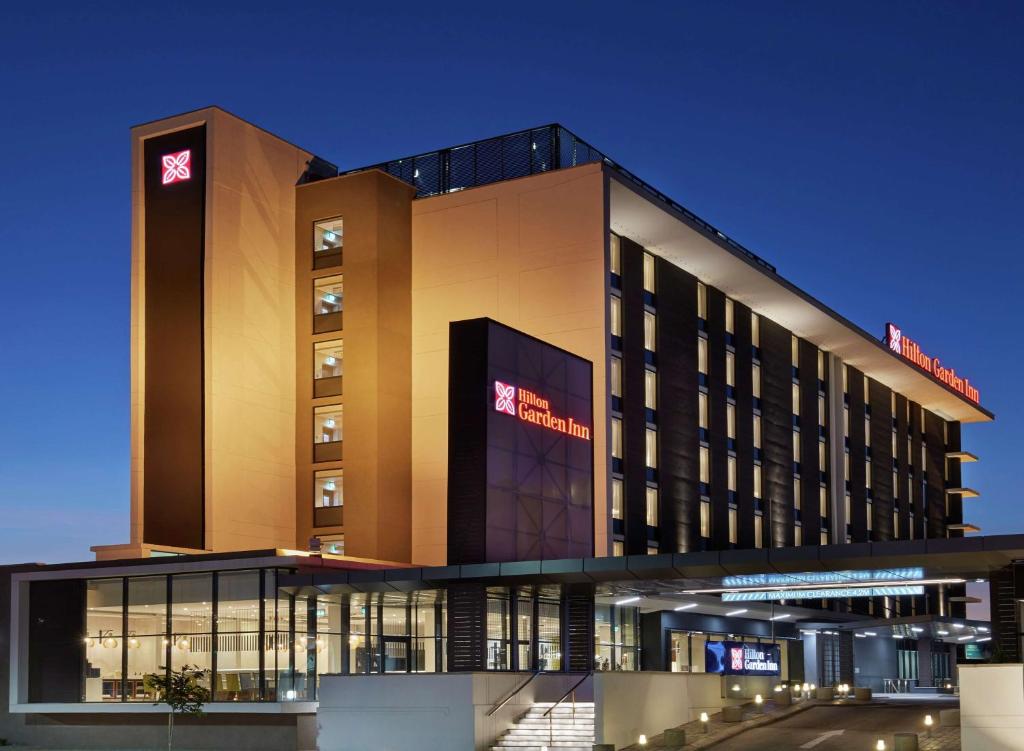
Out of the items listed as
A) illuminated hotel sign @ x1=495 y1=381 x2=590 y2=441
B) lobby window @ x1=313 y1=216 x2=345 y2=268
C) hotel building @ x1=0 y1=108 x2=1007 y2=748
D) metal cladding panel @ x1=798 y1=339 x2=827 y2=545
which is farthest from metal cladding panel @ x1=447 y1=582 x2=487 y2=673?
metal cladding panel @ x1=798 y1=339 x2=827 y2=545

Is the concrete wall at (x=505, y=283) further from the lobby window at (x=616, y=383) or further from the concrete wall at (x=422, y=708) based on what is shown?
the concrete wall at (x=422, y=708)

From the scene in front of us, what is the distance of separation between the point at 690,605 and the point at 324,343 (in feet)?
69.2

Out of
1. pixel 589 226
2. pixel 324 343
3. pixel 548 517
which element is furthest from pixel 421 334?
pixel 548 517

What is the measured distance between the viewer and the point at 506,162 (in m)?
67.5

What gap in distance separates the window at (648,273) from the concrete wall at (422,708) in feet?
102

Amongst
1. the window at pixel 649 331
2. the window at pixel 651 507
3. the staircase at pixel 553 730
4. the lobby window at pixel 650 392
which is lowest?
the staircase at pixel 553 730

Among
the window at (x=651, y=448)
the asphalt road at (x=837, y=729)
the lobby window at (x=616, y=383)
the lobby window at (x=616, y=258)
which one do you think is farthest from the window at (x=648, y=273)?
the asphalt road at (x=837, y=729)

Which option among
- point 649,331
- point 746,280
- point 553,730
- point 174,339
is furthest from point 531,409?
point 746,280

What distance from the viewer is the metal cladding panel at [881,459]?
101375 mm

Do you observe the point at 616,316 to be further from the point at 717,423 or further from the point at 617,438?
the point at 717,423

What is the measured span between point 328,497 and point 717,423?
22776 millimetres

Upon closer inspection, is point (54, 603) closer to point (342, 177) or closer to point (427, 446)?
point (427, 446)

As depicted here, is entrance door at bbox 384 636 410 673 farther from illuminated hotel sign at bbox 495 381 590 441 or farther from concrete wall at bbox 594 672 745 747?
concrete wall at bbox 594 672 745 747

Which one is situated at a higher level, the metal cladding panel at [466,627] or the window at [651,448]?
the window at [651,448]
